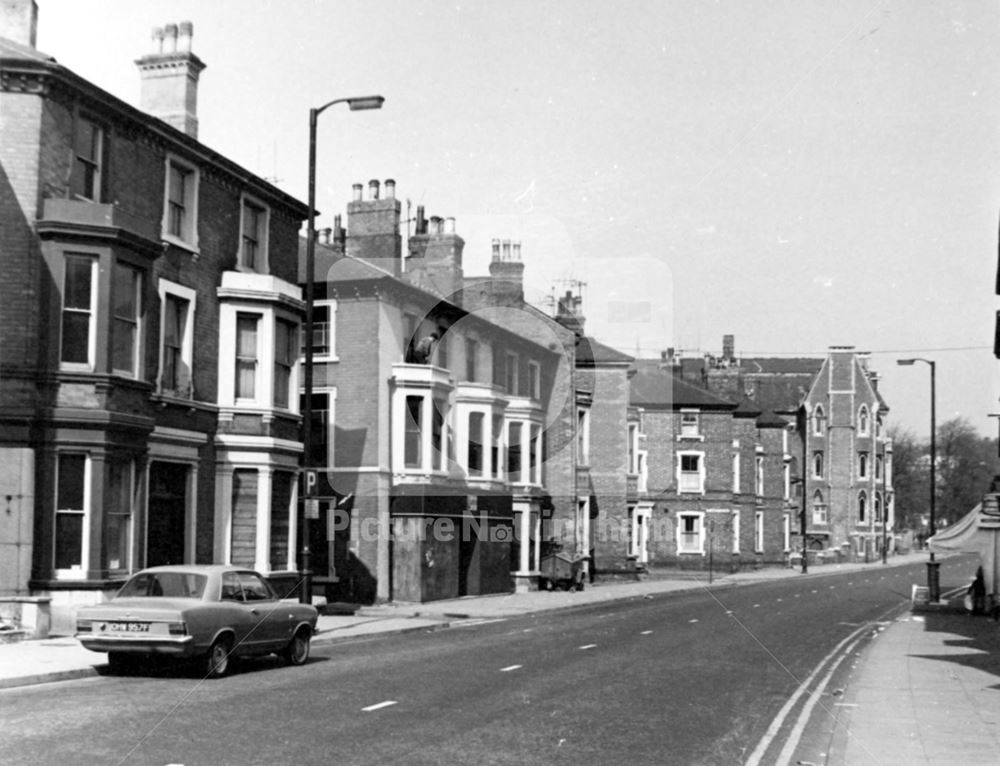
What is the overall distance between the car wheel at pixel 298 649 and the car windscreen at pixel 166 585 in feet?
6.52

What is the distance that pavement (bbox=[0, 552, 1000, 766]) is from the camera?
37.7 feet

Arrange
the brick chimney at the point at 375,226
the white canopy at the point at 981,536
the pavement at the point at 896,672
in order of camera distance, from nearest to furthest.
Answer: the pavement at the point at 896,672 < the white canopy at the point at 981,536 < the brick chimney at the point at 375,226

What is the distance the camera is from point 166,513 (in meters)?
26.0

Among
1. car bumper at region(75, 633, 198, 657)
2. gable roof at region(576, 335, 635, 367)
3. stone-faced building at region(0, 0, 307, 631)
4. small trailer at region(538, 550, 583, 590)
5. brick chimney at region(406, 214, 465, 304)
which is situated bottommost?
small trailer at region(538, 550, 583, 590)

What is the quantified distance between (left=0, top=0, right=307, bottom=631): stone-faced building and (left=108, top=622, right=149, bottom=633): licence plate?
6921mm

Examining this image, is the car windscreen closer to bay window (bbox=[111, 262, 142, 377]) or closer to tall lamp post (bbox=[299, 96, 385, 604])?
bay window (bbox=[111, 262, 142, 377])

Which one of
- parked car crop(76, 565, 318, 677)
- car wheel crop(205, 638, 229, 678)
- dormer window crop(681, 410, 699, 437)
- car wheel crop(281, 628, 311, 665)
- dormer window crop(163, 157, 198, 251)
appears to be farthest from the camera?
dormer window crop(681, 410, 699, 437)

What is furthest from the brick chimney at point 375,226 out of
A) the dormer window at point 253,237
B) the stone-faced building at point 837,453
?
the stone-faced building at point 837,453

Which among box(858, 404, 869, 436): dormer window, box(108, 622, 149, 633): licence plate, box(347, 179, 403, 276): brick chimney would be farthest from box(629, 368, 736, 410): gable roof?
box(108, 622, 149, 633): licence plate

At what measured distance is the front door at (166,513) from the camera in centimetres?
2534

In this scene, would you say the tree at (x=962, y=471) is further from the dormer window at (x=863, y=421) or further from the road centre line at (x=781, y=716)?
the road centre line at (x=781, y=716)

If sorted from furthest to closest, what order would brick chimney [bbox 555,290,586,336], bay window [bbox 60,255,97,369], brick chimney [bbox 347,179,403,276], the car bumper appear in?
brick chimney [bbox 555,290,586,336] < brick chimney [bbox 347,179,403,276] < bay window [bbox 60,255,97,369] < the car bumper

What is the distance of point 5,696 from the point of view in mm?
13961

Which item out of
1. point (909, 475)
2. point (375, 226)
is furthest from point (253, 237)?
point (909, 475)
